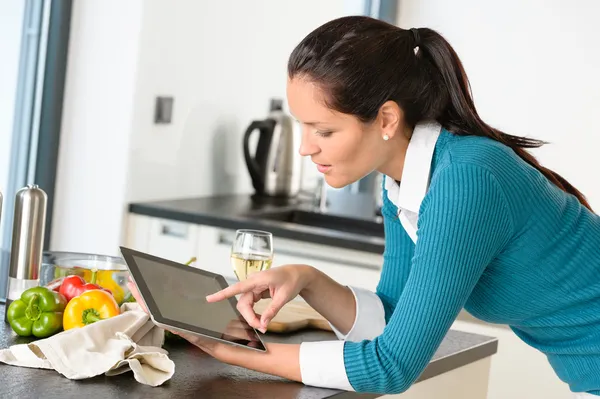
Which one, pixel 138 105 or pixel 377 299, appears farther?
pixel 138 105

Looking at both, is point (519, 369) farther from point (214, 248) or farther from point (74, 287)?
point (74, 287)

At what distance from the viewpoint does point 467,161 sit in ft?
4.45

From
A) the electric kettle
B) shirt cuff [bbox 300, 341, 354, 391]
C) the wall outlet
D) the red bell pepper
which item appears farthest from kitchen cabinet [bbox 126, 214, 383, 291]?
shirt cuff [bbox 300, 341, 354, 391]

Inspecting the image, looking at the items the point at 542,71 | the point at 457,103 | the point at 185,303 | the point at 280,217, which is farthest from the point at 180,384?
the point at 542,71

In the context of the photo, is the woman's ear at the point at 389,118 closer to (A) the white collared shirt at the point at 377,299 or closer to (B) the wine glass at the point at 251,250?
(A) the white collared shirt at the point at 377,299

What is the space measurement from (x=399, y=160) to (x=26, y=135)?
5.67ft

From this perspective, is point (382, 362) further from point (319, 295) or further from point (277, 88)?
point (277, 88)

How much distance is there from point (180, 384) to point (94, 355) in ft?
0.44

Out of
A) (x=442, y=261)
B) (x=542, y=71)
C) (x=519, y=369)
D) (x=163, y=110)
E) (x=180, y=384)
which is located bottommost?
(x=519, y=369)

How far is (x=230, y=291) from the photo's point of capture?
1.44m

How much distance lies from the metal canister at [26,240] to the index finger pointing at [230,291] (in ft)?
1.18

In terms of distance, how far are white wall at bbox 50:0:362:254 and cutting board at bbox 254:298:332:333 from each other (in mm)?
1317

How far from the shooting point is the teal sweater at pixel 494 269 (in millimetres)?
1316

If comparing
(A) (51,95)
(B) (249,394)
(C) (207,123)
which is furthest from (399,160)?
(C) (207,123)
